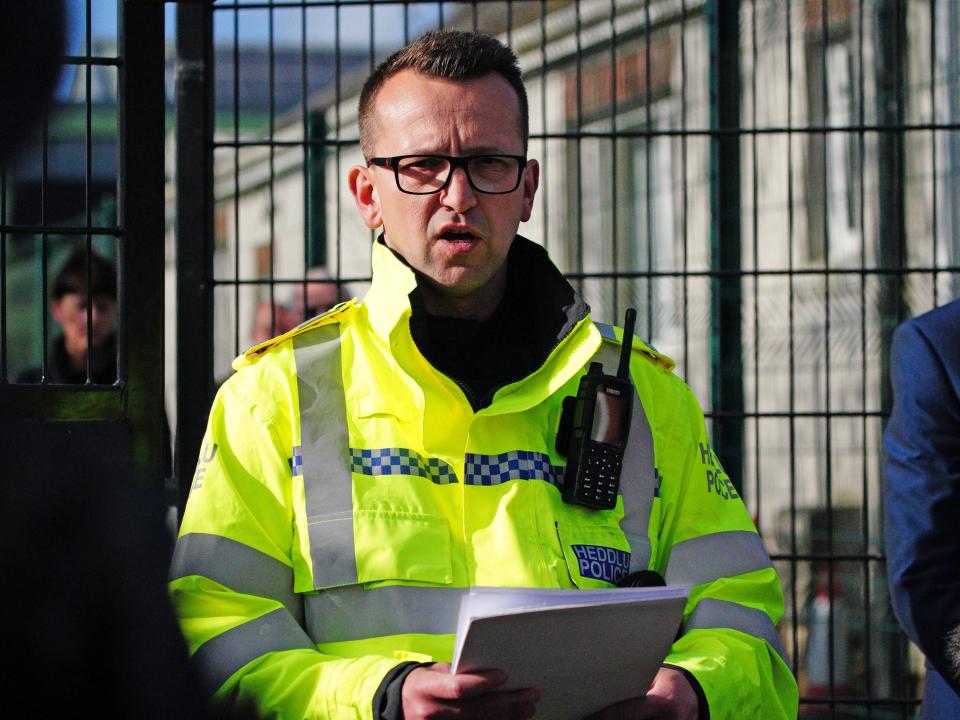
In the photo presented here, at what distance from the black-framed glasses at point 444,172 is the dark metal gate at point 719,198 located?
3.83 ft

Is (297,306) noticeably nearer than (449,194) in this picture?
No

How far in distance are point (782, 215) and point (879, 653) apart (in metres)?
2.54

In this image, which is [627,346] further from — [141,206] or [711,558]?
[141,206]

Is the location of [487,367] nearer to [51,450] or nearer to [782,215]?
[51,450]

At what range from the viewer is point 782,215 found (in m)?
7.76

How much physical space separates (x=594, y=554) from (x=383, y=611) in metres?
0.40

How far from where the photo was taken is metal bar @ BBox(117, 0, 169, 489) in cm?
315

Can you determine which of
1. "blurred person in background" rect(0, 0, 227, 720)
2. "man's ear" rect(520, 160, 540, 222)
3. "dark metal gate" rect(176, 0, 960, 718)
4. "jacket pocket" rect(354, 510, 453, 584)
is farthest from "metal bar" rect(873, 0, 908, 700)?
"blurred person in background" rect(0, 0, 227, 720)

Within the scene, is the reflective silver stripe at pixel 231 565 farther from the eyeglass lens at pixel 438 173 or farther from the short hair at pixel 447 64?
the short hair at pixel 447 64

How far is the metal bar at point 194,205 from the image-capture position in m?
3.85

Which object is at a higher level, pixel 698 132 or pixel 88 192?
pixel 698 132

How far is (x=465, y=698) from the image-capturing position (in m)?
2.16

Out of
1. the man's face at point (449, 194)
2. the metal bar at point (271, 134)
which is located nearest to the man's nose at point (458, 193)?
the man's face at point (449, 194)

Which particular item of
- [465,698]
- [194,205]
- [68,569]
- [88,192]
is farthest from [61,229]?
[68,569]
